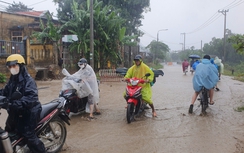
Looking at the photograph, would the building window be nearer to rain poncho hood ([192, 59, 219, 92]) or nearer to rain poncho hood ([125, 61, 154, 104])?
rain poncho hood ([125, 61, 154, 104])

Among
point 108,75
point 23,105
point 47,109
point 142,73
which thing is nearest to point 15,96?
point 23,105

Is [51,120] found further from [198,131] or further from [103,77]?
[103,77]

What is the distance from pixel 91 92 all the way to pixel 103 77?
8.49 m

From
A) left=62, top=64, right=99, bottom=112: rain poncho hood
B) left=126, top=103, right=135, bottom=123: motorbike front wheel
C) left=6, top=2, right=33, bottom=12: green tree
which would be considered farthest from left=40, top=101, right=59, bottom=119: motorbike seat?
left=6, top=2, right=33, bottom=12: green tree

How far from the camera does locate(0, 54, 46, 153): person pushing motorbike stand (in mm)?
3207

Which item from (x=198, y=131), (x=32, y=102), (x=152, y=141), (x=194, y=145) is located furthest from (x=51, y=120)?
(x=198, y=131)

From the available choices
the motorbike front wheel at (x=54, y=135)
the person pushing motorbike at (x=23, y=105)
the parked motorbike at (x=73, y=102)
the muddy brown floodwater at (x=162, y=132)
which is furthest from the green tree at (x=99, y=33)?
the person pushing motorbike at (x=23, y=105)

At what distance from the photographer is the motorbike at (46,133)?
298cm

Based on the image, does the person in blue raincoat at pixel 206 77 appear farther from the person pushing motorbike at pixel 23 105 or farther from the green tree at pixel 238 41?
the person pushing motorbike at pixel 23 105

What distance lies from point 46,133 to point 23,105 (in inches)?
39.3

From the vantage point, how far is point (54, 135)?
158 inches

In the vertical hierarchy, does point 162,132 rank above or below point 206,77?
below

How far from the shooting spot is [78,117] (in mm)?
6289

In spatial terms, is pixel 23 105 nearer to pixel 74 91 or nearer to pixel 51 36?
pixel 74 91
